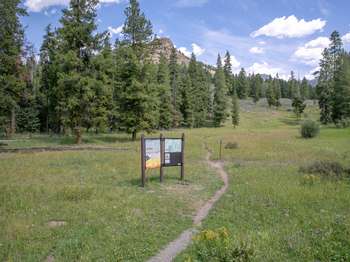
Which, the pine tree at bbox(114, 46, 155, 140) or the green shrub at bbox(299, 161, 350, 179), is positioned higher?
the pine tree at bbox(114, 46, 155, 140)

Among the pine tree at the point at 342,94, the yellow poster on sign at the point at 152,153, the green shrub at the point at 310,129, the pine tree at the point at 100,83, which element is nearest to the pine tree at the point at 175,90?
the green shrub at the point at 310,129

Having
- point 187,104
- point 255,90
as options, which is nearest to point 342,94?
point 187,104

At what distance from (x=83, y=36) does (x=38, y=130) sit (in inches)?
1098

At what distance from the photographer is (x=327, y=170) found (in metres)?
14.5

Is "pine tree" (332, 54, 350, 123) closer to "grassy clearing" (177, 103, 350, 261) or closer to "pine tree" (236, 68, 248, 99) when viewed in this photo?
"grassy clearing" (177, 103, 350, 261)

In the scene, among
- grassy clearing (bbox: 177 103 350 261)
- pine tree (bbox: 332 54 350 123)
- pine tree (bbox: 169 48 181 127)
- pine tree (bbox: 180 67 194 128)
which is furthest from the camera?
pine tree (bbox: 180 67 194 128)

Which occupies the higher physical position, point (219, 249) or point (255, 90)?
point (255, 90)

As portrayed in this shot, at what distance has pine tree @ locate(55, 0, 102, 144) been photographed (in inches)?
1166

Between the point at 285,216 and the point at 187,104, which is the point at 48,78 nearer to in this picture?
the point at 187,104

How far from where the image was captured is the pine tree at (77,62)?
29609 millimetres

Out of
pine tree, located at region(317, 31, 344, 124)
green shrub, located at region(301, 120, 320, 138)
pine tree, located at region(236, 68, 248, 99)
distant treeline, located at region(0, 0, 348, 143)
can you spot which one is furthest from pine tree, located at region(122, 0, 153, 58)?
pine tree, located at region(236, 68, 248, 99)

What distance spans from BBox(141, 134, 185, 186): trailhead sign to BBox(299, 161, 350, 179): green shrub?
6.38 metres

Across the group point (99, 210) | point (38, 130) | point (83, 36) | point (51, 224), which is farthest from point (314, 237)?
point (38, 130)

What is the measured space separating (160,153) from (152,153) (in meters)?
0.39
